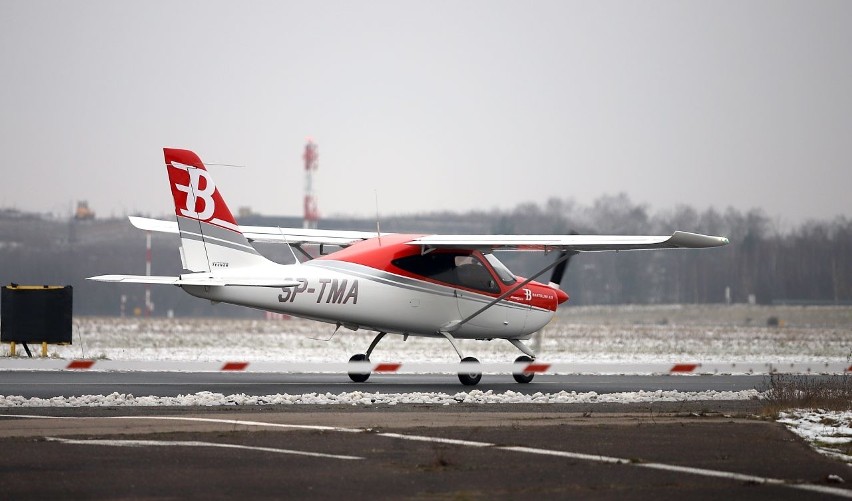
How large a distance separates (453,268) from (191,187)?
536 centimetres

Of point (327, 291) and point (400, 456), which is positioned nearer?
point (400, 456)

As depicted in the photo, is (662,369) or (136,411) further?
(662,369)

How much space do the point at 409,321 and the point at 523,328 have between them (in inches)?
105

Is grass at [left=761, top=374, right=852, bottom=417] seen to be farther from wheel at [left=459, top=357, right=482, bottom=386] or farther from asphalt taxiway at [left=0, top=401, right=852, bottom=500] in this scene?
wheel at [left=459, top=357, right=482, bottom=386]

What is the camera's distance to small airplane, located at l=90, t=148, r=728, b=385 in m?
20.2

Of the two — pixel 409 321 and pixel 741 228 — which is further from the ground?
pixel 741 228

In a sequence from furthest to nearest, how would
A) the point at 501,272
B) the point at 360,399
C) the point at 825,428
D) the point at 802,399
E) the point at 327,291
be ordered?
1. the point at 501,272
2. the point at 327,291
3. the point at 360,399
4. the point at 802,399
5. the point at 825,428

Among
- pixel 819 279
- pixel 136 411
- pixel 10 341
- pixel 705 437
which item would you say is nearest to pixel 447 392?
pixel 136 411

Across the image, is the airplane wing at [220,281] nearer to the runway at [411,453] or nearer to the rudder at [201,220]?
the rudder at [201,220]

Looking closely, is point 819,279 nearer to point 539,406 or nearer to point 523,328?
point 523,328

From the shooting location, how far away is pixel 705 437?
42.7ft

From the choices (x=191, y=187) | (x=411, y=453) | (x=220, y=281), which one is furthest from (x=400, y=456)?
(x=191, y=187)

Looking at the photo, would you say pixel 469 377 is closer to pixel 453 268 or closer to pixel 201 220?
pixel 453 268

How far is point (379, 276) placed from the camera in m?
22.2
